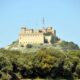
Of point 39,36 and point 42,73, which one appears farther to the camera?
point 39,36

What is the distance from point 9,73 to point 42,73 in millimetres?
7704

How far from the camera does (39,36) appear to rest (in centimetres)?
19700

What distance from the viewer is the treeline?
8288 centimetres

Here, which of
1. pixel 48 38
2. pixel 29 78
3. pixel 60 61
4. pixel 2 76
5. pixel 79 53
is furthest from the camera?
pixel 48 38

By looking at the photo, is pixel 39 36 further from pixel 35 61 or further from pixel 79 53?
pixel 35 61

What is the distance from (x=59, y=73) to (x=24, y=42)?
111m

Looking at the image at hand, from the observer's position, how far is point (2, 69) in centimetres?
8050

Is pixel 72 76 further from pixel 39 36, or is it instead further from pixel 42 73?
pixel 39 36

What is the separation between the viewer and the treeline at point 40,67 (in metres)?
82.9

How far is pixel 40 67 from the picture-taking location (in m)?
86.7

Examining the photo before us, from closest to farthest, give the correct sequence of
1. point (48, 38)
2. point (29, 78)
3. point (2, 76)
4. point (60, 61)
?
point (2, 76), point (29, 78), point (60, 61), point (48, 38)

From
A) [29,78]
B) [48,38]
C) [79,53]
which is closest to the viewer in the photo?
[29,78]

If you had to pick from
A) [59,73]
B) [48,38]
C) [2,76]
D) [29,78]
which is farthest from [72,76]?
[48,38]

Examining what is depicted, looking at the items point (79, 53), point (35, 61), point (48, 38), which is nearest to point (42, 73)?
point (35, 61)
